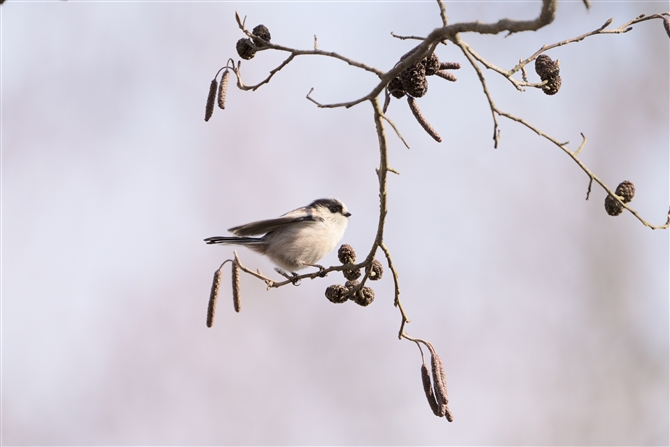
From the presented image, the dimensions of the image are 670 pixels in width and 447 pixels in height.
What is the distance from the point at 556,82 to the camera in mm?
2398

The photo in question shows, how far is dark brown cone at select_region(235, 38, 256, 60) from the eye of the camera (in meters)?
2.35

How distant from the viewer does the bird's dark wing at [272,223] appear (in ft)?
10.1

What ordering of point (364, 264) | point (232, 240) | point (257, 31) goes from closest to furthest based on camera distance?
point (364, 264) → point (257, 31) → point (232, 240)

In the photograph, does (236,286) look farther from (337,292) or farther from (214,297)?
(337,292)

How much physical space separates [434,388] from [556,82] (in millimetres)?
1241

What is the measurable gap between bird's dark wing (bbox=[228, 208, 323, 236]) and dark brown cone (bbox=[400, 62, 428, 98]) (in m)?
1.15

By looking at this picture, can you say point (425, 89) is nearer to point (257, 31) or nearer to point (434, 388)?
point (257, 31)

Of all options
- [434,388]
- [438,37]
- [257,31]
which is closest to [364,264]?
[434,388]

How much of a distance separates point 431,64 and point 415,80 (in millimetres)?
120

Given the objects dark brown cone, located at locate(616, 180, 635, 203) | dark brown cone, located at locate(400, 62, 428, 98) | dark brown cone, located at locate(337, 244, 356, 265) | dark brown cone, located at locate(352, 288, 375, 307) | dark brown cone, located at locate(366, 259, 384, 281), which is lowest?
dark brown cone, located at locate(352, 288, 375, 307)

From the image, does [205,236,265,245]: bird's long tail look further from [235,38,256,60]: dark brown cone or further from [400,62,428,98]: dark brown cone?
[400,62,428,98]: dark brown cone

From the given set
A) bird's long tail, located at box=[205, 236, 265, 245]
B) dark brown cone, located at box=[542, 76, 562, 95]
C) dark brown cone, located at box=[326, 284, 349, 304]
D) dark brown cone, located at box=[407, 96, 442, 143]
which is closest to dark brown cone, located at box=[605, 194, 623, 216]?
dark brown cone, located at box=[542, 76, 562, 95]

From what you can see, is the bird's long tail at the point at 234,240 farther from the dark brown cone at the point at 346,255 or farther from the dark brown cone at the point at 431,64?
the dark brown cone at the point at 431,64

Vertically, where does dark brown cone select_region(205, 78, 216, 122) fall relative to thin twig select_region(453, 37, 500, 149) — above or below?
above
